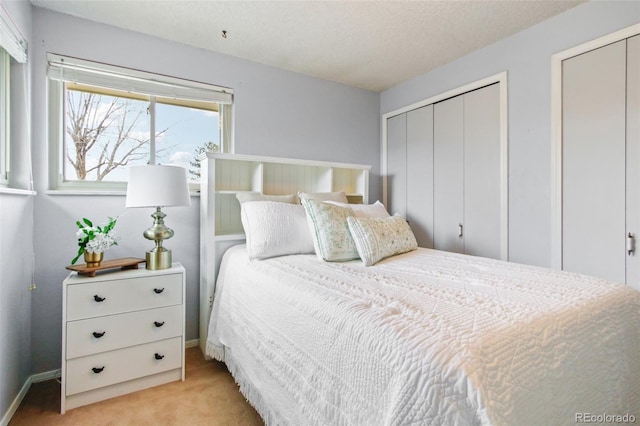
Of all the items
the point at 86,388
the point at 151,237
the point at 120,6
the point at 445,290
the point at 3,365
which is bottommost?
the point at 86,388

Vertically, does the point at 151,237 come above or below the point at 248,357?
above

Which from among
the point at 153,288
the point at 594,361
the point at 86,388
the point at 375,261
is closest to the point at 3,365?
the point at 86,388

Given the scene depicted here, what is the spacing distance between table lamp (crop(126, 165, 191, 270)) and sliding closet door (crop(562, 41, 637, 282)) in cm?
256

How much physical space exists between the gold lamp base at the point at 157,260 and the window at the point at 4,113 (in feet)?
2.79

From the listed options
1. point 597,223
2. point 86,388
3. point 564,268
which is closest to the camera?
point 86,388

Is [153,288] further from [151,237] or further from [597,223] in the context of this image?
[597,223]

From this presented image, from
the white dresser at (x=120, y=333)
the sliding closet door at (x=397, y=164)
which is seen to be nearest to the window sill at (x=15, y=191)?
the white dresser at (x=120, y=333)

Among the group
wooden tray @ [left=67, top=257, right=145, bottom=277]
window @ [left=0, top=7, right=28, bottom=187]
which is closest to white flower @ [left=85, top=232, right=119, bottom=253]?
wooden tray @ [left=67, top=257, right=145, bottom=277]

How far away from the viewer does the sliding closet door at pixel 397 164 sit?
3219mm

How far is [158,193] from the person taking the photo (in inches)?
74.2

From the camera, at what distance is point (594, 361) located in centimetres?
99

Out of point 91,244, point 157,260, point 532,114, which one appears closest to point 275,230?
point 157,260

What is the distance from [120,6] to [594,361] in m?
2.95

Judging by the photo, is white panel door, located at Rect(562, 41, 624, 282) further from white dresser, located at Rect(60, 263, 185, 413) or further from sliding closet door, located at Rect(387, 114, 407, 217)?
white dresser, located at Rect(60, 263, 185, 413)
